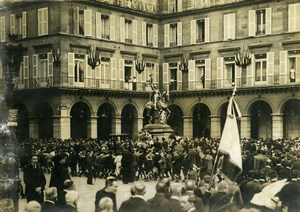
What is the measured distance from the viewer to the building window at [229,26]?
36.6 metres

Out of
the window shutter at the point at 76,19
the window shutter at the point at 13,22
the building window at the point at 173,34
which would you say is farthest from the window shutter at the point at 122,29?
the window shutter at the point at 13,22

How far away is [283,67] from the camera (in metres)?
33.8

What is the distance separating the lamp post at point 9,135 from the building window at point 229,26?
2777 cm

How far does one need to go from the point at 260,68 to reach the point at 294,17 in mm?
4469

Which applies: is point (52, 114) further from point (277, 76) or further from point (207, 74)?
point (277, 76)

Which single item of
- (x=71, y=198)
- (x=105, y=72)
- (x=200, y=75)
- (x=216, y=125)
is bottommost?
(x=216, y=125)

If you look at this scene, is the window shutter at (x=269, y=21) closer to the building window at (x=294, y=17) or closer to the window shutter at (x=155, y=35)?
the building window at (x=294, y=17)

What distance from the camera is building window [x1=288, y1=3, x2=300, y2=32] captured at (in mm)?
32844

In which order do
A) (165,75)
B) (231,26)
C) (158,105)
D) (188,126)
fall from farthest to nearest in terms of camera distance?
(165,75)
(188,126)
(231,26)
(158,105)

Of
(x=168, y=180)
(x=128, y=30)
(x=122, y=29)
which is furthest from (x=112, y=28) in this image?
(x=168, y=180)

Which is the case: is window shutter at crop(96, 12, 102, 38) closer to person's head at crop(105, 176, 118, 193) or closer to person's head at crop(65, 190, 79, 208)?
person's head at crop(105, 176, 118, 193)

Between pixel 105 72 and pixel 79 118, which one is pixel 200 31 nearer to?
pixel 105 72

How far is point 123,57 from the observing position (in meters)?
37.9

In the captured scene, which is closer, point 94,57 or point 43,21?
point 43,21
